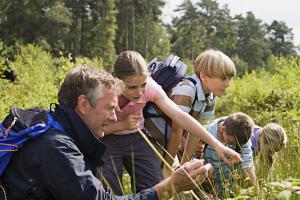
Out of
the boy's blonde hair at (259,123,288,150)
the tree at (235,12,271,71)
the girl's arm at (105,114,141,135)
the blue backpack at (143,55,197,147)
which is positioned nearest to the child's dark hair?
the boy's blonde hair at (259,123,288,150)

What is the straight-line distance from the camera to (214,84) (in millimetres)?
4133

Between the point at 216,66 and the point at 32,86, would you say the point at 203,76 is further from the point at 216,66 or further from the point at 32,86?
the point at 32,86

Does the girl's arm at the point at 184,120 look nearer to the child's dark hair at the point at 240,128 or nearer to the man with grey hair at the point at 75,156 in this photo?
the child's dark hair at the point at 240,128

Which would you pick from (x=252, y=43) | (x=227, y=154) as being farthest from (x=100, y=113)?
(x=252, y=43)

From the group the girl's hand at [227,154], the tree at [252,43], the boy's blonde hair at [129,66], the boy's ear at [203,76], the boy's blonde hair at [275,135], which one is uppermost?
the tree at [252,43]

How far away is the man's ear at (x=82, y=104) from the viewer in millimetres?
2539

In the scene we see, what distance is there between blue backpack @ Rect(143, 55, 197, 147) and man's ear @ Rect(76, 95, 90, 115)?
5.21 ft

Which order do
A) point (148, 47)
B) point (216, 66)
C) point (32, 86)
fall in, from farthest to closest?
1. point (148, 47)
2. point (32, 86)
3. point (216, 66)

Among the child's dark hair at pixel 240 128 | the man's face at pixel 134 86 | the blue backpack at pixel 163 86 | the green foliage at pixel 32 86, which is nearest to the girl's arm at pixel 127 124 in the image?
the man's face at pixel 134 86

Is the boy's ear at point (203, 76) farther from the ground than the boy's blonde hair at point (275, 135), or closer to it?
farther from the ground

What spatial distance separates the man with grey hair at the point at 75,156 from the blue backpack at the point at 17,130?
32 millimetres

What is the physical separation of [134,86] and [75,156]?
1.35 meters

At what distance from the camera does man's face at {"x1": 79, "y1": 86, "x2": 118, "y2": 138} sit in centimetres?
257

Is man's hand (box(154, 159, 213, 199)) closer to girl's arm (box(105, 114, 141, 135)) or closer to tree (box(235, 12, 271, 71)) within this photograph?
girl's arm (box(105, 114, 141, 135))
